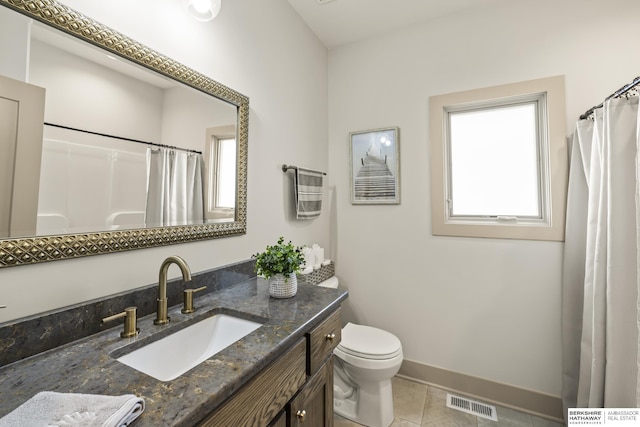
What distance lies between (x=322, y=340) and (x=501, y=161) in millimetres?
1818

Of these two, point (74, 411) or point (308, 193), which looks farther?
point (308, 193)

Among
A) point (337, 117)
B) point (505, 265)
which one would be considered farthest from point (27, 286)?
point (505, 265)

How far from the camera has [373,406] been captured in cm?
163

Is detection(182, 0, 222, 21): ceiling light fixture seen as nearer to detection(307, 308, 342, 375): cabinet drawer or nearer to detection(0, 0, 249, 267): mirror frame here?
detection(0, 0, 249, 267): mirror frame

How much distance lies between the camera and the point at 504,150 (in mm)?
1951

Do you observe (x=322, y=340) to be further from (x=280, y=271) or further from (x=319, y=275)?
(x=319, y=275)

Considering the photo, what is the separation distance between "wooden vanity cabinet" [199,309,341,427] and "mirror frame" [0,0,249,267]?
0.65m

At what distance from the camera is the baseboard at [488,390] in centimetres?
170

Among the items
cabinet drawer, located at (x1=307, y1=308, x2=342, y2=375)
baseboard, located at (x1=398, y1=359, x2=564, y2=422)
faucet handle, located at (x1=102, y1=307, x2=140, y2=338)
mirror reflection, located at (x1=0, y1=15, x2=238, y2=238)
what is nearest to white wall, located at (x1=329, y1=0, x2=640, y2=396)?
baseboard, located at (x1=398, y1=359, x2=564, y2=422)

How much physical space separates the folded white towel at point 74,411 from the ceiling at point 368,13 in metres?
2.33

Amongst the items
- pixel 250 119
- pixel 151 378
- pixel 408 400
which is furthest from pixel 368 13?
pixel 408 400

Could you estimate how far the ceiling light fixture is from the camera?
3.69 feet

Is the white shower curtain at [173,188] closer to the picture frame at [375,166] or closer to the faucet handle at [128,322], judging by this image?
the faucet handle at [128,322]

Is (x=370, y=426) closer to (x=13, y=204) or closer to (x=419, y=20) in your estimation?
(x=13, y=204)
